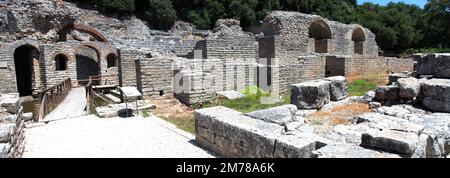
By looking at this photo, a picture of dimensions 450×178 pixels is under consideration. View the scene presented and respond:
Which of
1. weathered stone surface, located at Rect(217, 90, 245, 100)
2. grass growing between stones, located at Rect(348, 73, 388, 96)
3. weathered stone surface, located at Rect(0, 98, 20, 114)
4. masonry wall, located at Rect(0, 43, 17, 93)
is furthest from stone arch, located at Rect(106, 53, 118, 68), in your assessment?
weathered stone surface, located at Rect(0, 98, 20, 114)

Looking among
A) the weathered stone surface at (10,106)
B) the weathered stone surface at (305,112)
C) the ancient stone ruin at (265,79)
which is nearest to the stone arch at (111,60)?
the ancient stone ruin at (265,79)

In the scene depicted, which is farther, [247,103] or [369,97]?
[247,103]

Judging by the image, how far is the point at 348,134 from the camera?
514cm

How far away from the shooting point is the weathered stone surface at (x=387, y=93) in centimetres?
767

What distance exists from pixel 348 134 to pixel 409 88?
3101 mm

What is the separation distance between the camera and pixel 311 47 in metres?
20.6

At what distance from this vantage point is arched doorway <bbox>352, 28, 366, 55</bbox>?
78.5 ft

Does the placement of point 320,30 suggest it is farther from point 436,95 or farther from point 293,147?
point 293,147

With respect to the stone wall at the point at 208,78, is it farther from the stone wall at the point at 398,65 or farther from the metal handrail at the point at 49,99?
the stone wall at the point at 398,65

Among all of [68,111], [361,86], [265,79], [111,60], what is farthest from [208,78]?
[111,60]
